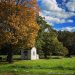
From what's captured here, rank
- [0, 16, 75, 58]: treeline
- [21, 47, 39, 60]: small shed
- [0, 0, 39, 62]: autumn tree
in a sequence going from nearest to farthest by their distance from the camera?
[0, 0, 39, 62]: autumn tree
[21, 47, 39, 60]: small shed
[0, 16, 75, 58]: treeline

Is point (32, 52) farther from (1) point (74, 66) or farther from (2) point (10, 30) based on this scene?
(1) point (74, 66)

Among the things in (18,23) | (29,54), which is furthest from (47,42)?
(18,23)

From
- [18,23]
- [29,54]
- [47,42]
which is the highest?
[18,23]

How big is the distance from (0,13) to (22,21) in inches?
186

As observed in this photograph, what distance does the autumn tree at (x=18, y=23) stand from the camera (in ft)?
182

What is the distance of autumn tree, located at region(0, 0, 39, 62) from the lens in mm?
55625

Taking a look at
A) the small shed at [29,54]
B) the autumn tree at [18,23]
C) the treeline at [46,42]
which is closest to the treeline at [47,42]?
the treeline at [46,42]

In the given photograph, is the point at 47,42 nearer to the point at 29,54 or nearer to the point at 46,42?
the point at 46,42

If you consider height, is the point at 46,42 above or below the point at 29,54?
above

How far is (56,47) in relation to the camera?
8550cm

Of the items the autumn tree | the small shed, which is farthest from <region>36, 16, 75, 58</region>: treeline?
the autumn tree

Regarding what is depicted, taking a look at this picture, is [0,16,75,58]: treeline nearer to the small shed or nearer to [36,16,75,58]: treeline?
[36,16,75,58]: treeline

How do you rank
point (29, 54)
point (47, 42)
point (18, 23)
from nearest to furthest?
point (18, 23) < point (29, 54) < point (47, 42)

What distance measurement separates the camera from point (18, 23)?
2215 inches
